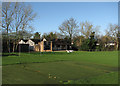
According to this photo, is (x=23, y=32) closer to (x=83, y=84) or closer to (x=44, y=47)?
(x=44, y=47)

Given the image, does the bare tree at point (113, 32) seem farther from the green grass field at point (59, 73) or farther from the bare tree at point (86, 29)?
the green grass field at point (59, 73)

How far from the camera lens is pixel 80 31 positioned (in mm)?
48594

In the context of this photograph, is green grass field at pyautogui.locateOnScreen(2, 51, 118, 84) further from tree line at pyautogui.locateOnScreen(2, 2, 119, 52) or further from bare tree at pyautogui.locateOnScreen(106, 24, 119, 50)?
bare tree at pyautogui.locateOnScreen(106, 24, 119, 50)

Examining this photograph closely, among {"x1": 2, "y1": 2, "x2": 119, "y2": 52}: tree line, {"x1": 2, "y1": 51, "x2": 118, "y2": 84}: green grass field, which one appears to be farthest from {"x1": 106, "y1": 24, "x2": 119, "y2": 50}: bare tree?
{"x1": 2, "y1": 51, "x2": 118, "y2": 84}: green grass field

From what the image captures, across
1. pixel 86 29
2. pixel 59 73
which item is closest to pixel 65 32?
pixel 86 29

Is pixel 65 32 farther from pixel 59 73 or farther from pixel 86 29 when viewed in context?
pixel 59 73

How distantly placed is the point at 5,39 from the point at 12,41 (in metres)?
3.65

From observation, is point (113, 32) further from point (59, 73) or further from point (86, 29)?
point (59, 73)

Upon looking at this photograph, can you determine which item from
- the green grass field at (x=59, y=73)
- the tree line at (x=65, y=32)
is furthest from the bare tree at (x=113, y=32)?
the green grass field at (x=59, y=73)

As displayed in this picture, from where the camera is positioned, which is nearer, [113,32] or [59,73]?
[59,73]

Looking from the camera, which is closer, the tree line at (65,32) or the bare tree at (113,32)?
the tree line at (65,32)

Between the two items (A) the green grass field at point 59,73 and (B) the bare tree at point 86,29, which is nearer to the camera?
(A) the green grass field at point 59,73

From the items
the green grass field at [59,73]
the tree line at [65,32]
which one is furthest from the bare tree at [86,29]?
the green grass field at [59,73]

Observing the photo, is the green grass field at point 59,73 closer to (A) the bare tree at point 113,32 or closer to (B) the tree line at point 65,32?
(B) the tree line at point 65,32
